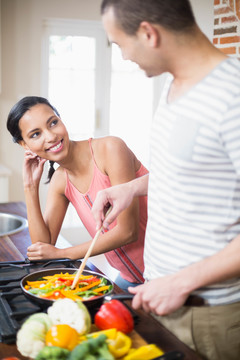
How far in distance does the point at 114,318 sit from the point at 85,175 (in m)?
0.86

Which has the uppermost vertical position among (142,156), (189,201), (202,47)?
(202,47)

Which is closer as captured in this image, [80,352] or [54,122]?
[80,352]

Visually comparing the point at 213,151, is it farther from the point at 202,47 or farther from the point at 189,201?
the point at 202,47

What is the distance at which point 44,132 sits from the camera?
70.9 inches

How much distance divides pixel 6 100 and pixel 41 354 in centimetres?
396

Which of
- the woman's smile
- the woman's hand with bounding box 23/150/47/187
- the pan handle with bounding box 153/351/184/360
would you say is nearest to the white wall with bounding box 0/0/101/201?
the woman's hand with bounding box 23/150/47/187

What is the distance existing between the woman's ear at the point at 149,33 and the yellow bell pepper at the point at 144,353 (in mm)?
653

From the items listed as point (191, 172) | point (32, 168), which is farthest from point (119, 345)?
point (32, 168)

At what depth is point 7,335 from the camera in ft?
3.46

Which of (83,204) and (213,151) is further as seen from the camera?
(83,204)

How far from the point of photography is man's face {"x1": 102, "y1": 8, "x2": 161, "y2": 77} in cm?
103

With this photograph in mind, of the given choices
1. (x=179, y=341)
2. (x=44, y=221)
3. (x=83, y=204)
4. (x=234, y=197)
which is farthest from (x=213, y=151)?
(x=44, y=221)

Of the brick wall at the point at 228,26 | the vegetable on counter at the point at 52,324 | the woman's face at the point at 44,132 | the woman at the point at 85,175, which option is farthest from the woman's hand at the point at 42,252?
the brick wall at the point at 228,26

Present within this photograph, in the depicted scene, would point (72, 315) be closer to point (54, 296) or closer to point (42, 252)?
point (54, 296)
